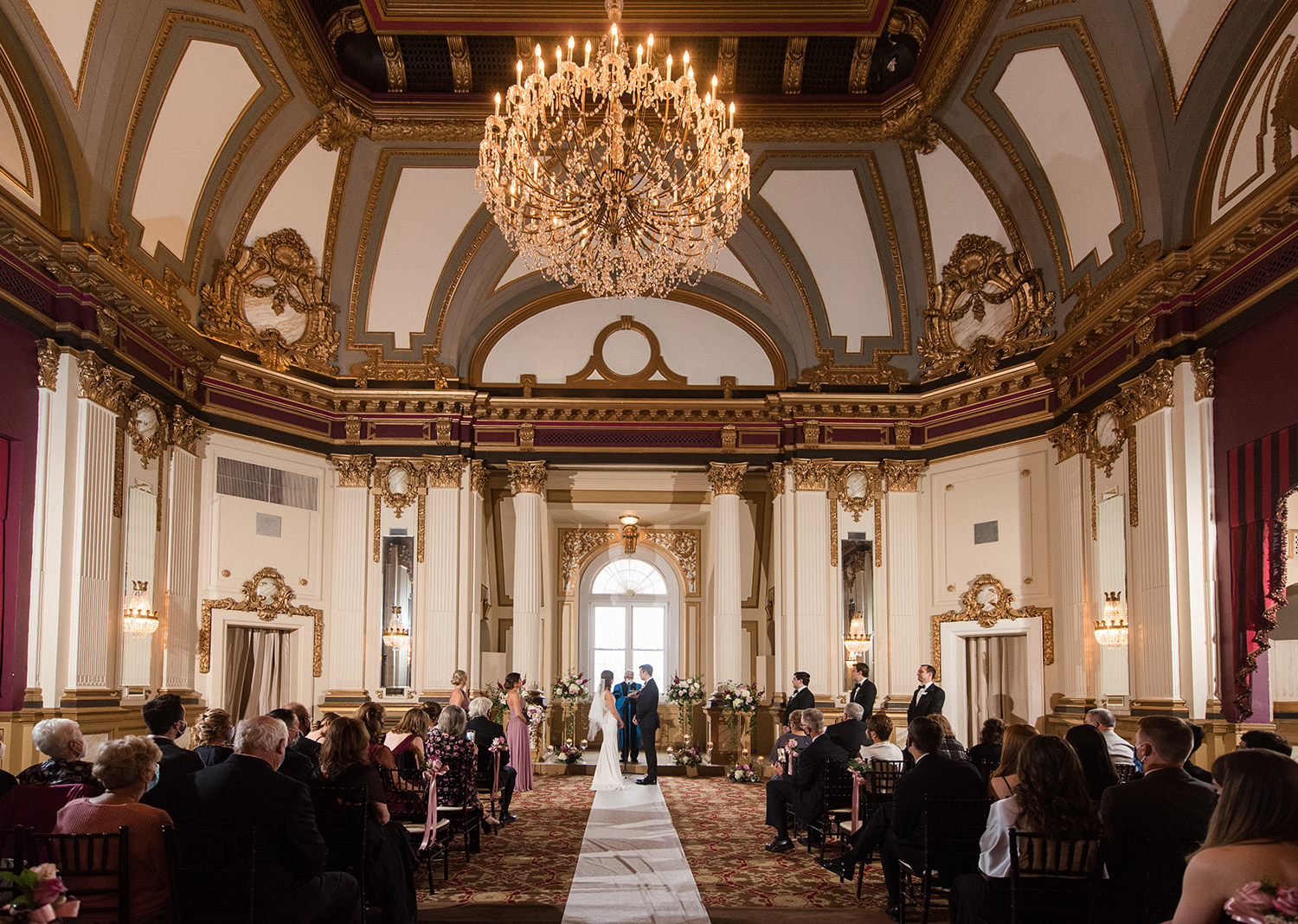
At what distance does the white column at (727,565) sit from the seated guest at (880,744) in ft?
26.3

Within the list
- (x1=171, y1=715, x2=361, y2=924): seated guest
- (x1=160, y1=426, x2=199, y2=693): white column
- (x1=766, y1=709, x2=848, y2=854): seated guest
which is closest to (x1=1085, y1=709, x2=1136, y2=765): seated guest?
(x1=766, y1=709, x2=848, y2=854): seated guest

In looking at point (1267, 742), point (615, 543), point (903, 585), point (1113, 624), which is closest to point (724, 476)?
point (903, 585)

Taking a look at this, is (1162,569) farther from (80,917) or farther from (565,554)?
(565,554)

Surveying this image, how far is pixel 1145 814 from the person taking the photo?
15.6 feet

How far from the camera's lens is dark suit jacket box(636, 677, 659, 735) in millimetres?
15812

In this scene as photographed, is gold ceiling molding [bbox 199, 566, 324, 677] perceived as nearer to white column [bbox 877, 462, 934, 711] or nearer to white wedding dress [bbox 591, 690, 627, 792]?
white wedding dress [bbox 591, 690, 627, 792]

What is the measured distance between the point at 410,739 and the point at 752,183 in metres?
10.2

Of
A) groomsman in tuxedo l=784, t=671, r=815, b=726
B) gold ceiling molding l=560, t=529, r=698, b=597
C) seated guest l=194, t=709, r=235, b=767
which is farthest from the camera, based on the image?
gold ceiling molding l=560, t=529, r=698, b=597

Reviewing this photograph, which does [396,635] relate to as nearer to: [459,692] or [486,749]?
[459,692]

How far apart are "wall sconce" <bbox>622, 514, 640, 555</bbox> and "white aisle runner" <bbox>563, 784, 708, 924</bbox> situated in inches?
Answer: 294

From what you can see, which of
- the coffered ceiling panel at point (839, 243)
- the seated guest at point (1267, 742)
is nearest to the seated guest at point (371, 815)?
the seated guest at point (1267, 742)

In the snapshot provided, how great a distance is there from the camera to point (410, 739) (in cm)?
869

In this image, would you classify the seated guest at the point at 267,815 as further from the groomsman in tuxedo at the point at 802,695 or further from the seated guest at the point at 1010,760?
the groomsman in tuxedo at the point at 802,695

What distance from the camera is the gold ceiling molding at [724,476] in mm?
17531
